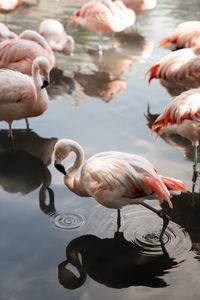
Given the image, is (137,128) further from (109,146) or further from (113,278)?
(113,278)

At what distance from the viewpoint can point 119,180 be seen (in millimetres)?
3162

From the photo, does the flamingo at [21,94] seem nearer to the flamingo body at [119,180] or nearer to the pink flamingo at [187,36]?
the flamingo body at [119,180]

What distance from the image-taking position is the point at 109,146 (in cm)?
476

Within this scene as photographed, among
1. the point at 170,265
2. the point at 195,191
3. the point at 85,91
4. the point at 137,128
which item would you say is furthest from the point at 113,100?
the point at 170,265

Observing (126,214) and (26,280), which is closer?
(26,280)

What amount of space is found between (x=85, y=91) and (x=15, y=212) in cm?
311

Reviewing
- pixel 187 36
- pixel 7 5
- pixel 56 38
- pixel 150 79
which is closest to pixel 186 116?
pixel 150 79

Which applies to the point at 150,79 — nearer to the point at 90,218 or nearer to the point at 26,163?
the point at 26,163

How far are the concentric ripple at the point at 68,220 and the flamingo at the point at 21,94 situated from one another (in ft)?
5.06

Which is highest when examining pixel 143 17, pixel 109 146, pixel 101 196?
pixel 101 196

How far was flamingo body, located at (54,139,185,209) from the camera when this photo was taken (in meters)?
3.16

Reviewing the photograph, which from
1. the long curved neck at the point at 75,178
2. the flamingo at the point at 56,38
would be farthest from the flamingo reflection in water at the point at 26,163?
the flamingo at the point at 56,38

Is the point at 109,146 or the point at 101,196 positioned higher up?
the point at 101,196

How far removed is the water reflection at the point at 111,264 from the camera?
9.59ft
